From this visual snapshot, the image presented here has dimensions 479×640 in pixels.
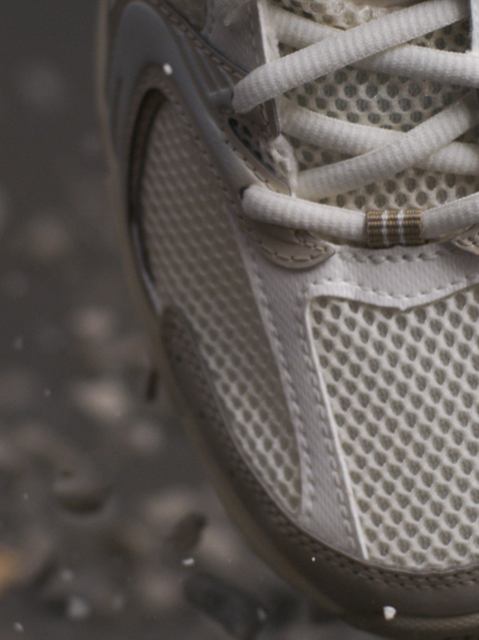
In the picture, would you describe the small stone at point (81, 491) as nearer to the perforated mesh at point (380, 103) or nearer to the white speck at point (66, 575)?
the white speck at point (66, 575)

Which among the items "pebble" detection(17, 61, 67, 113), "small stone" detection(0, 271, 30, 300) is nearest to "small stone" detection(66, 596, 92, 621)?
"small stone" detection(0, 271, 30, 300)

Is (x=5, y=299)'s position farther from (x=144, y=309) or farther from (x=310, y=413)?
(x=310, y=413)

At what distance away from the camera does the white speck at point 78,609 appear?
0.41 metres

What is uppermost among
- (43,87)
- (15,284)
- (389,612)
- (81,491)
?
(43,87)

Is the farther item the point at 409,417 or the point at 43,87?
the point at 43,87

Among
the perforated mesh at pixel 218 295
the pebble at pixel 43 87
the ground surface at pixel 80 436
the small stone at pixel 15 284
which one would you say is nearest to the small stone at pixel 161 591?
the ground surface at pixel 80 436

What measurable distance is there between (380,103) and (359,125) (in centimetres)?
2

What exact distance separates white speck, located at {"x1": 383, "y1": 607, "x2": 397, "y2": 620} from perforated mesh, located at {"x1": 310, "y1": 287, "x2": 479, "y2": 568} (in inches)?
1.3

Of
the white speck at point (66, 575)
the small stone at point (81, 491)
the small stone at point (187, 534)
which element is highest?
the small stone at point (81, 491)

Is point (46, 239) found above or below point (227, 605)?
above

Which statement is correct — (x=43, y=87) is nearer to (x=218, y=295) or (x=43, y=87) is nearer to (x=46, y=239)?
(x=46, y=239)

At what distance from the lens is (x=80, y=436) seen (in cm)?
46

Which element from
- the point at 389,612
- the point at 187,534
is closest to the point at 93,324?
the point at 187,534

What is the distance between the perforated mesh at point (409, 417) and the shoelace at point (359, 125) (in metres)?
0.05
